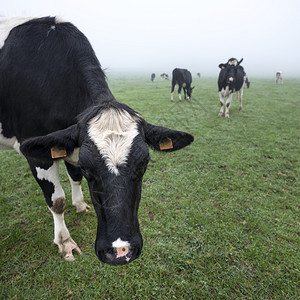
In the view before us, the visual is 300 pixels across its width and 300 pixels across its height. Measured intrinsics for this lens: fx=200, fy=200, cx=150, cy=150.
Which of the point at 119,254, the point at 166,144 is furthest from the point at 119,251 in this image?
the point at 166,144

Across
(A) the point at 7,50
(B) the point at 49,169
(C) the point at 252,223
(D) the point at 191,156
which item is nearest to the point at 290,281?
(C) the point at 252,223

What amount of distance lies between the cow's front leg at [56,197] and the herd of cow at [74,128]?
12 mm

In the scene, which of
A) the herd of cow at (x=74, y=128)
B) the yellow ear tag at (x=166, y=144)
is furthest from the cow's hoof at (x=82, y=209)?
the yellow ear tag at (x=166, y=144)

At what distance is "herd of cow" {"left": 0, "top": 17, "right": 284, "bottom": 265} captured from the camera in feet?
5.16

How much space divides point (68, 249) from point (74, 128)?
191cm

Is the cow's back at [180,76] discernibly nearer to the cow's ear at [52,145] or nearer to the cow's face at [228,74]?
the cow's face at [228,74]

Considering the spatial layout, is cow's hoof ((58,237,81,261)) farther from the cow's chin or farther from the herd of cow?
the cow's chin

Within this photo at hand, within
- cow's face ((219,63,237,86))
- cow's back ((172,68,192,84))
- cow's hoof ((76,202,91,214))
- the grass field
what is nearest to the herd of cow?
the grass field

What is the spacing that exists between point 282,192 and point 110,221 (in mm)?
4081

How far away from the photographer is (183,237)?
3.12 meters

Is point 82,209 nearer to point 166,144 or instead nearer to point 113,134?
point 166,144

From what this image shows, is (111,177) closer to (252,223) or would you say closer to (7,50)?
(7,50)

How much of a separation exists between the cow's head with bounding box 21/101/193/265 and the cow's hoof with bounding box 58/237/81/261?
1.43m

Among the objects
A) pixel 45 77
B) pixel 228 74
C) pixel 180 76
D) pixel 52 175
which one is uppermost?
pixel 180 76
